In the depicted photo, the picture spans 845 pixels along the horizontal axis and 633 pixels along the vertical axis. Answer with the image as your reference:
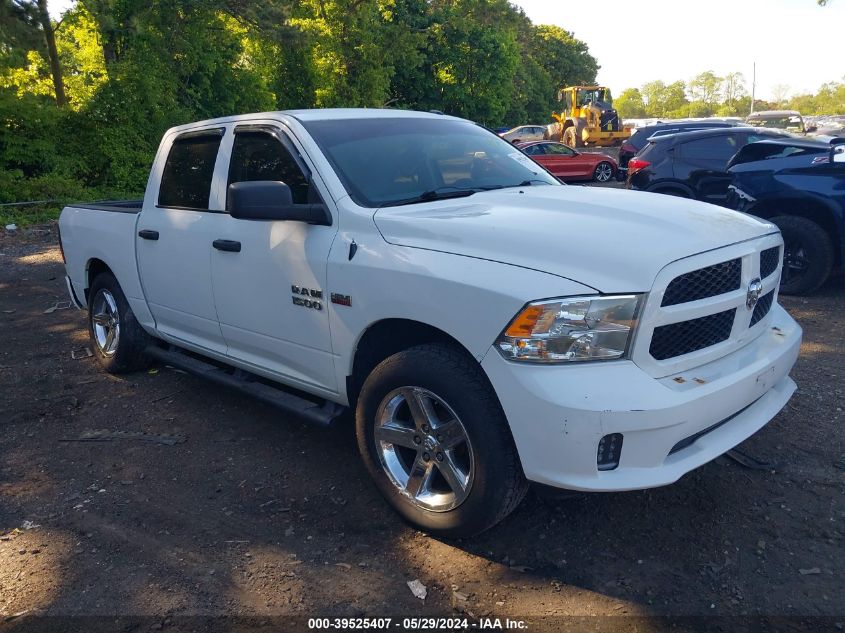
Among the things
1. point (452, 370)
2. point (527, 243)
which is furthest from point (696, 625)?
point (527, 243)

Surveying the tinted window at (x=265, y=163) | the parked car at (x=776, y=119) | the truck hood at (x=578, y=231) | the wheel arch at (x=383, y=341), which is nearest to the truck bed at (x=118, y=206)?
the tinted window at (x=265, y=163)

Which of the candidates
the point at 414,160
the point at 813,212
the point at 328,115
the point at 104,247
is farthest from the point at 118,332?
the point at 813,212

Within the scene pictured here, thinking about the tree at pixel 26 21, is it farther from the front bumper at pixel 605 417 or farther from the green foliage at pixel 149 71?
the front bumper at pixel 605 417

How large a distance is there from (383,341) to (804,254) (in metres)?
5.39

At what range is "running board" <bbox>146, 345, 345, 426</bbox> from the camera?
3707 mm

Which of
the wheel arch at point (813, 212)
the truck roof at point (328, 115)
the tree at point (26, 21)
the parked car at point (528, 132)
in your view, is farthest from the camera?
the parked car at point (528, 132)

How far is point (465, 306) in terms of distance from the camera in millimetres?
2824

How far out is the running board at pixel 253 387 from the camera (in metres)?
3.71

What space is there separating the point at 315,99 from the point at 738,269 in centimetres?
2583

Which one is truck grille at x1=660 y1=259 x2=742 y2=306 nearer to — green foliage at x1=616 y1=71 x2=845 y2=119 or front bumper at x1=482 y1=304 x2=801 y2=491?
front bumper at x1=482 y1=304 x2=801 y2=491

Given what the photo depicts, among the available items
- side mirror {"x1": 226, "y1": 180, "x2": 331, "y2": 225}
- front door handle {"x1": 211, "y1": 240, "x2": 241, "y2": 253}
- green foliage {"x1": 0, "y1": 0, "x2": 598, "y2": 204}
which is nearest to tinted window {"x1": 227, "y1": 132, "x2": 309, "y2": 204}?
side mirror {"x1": 226, "y1": 180, "x2": 331, "y2": 225}

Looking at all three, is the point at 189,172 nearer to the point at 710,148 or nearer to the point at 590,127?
the point at 710,148

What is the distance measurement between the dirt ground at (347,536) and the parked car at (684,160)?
5940 mm

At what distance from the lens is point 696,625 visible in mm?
A: 2621
